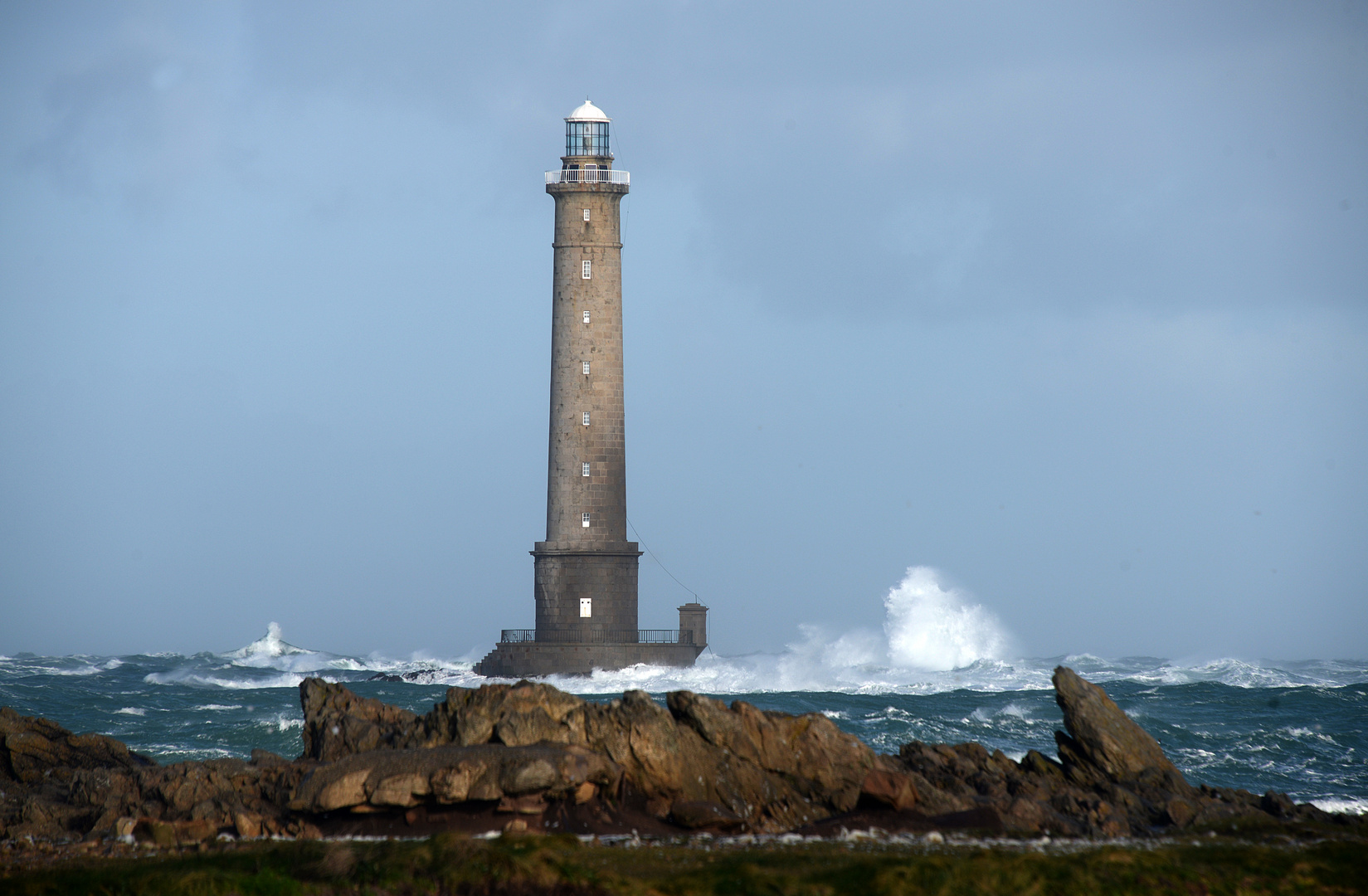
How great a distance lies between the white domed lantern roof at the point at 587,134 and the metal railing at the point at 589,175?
0.74 m

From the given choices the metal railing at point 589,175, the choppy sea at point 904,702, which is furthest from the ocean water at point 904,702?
the metal railing at point 589,175

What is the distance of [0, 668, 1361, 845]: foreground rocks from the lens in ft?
44.8

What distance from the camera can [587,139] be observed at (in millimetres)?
40219

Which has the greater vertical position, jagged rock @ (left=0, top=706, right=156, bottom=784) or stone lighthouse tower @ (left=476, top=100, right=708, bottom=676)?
stone lighthouse tower @ (left=476, top=100, right=708, bottom=676)

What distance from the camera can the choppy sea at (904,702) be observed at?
23.6 meters

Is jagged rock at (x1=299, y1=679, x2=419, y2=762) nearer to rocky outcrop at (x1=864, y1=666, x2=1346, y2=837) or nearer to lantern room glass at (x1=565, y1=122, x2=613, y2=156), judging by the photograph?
rocky outcrop at (x1=864, y1=666, x2=1346, y2=837)

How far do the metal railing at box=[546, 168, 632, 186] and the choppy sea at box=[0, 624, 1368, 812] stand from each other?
13445 mm

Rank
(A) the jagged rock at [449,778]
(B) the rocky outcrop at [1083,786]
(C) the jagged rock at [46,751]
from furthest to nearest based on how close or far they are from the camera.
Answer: (C) the jagged rock at [46,751] < (B) the rocky outcrop at [1083,786] < (A) the jagged rock at [449,778]

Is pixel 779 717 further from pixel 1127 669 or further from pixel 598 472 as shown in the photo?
pixel 1127 669

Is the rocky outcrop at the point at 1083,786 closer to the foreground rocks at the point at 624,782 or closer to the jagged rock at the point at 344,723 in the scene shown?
the foreground rocks at the point at 624,782

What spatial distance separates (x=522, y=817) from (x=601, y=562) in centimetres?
2450

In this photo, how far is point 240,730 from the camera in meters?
25.9

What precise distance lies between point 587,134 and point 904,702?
60.9ft

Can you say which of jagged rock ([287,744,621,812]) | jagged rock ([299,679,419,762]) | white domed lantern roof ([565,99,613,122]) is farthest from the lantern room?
jagged rock ([287,744,621,812])
